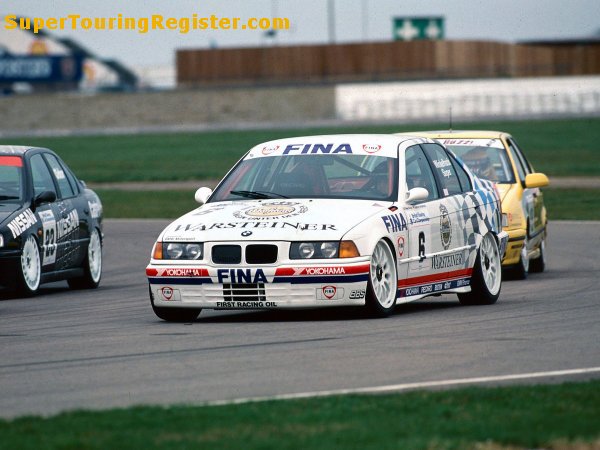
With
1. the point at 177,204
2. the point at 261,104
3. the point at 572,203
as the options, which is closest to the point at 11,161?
the point at 572,203

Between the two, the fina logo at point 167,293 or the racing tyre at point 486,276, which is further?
the racing tyre at point 486,276

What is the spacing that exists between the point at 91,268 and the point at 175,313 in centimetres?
460

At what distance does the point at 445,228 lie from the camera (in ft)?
38.6

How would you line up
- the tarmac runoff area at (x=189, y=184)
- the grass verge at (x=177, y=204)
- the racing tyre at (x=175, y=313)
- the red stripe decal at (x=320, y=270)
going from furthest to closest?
the tarmac runoff area at (x=189, y=184) → the grass verge at (x=177, y=204) → the racing tyre at (x=175, y=313) → the red stripe decal at (x=320, y=270)

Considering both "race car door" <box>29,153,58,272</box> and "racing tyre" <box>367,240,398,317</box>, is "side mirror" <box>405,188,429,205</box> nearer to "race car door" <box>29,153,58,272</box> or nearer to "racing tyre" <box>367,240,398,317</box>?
"racing tyre" <box>367,240,398,317</box>

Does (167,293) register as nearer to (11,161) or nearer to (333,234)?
(333,234)

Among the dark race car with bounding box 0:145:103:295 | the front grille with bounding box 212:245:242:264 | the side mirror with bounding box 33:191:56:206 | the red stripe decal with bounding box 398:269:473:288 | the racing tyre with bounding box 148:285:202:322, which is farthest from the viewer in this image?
the side mirror with bounding box 33:191:56:206

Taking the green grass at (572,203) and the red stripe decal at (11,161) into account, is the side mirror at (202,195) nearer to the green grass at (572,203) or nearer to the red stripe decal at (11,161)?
the red stripe decal at (11,161)

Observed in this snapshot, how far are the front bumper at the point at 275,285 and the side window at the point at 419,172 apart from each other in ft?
4.95

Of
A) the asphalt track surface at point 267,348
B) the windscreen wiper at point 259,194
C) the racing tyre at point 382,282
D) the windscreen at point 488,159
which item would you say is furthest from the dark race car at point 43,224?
the racing tyre at point 382,282

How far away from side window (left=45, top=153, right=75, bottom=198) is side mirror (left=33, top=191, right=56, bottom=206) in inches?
27.0

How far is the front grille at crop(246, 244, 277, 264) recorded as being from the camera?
10352 mm

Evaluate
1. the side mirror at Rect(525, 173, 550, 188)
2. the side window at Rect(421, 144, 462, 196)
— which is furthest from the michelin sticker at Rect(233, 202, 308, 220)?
the side mirror at Rect(525, 173, 550, 188)

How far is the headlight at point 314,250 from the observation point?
10.3 m
